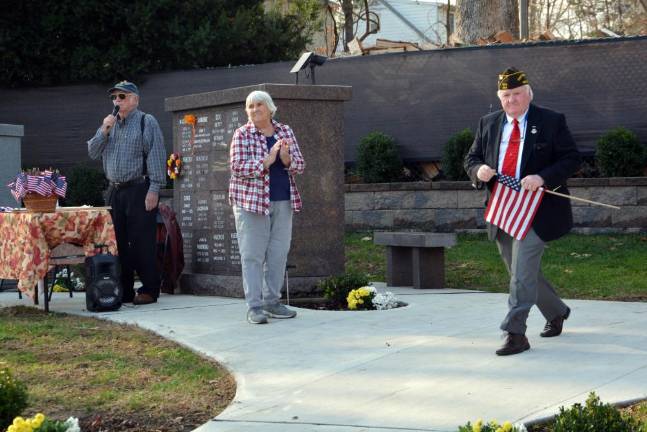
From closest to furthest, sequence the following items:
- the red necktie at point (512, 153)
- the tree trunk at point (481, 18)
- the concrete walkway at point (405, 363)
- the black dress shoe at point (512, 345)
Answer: the concrete walkway at point (405, 363) → the black dress shoe at point (512, 345) → the red necktie at point (512, 153) → the tree trunk at point (481, 18)

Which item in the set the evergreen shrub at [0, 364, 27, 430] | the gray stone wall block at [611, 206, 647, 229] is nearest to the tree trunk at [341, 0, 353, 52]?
the gray stone wall block at [611, 206, 647, 229]

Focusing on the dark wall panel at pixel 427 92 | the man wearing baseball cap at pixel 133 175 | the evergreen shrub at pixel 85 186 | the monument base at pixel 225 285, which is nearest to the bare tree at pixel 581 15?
the dark wall panel at pixel 427 92

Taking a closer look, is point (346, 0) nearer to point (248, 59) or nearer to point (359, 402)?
point (248, 59)

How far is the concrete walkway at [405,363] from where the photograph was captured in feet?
17.7

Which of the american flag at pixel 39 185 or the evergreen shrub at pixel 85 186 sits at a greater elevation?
the american flag at pixel 39 185

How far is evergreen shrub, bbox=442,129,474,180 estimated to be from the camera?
14180 mm

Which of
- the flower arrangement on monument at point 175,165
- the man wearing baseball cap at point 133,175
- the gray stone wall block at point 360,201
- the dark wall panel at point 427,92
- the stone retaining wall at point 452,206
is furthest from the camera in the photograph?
the gray stone wall block at point 360,201

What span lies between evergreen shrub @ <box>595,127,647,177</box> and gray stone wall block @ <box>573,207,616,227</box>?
1.70 ft

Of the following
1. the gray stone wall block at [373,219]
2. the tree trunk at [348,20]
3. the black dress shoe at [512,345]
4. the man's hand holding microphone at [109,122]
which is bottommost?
the black dress shoe at [512,345]

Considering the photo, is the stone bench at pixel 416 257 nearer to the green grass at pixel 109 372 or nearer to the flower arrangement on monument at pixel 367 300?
the flower arrangement on monument at pixel 367 300

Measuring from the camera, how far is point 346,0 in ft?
96.9

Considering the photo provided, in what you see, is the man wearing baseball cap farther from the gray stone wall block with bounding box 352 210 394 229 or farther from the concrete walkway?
the gray stone wall block with bounding box 352 210 394 229

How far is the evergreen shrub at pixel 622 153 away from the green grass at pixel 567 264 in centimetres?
86

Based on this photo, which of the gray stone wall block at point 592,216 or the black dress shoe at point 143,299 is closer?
the black dress shoe at point 143,299
